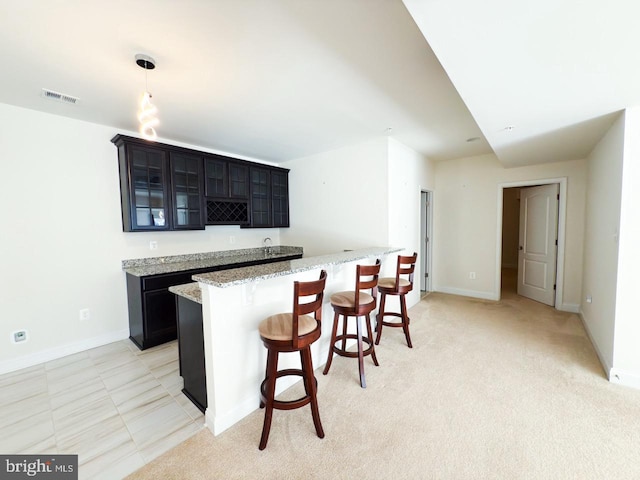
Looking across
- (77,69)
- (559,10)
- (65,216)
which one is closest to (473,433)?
(559,10)

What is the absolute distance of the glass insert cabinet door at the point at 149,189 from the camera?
3.11 meters

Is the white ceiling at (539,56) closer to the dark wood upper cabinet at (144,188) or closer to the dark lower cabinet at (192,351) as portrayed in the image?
the dark lower cabinet at (192,351)

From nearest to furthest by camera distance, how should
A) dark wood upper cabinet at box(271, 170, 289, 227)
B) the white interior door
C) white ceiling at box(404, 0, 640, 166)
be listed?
1. white ceiling at box(404, 0, 640, 166)
2. the white interior door
3. dark wood upper cabinet at box(271, 170, 289, 227)

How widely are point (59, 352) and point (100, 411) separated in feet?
4.77

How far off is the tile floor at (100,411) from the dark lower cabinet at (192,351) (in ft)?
0.32

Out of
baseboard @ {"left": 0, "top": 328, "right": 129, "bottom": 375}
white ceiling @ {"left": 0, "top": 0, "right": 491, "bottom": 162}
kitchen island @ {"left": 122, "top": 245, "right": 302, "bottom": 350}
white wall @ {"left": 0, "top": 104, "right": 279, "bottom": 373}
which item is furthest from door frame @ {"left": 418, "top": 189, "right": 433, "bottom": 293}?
baseboard @ {"left": 0, "top": 328, "right": 129, "bottom": 375}

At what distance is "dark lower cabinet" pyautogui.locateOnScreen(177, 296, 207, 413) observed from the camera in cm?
194

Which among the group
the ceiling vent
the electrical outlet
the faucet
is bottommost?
the electrical outlet

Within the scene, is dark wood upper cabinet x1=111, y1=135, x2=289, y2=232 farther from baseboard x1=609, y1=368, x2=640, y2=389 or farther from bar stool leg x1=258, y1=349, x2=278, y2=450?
baseboard x1=609, y1=368, x2=640, y2=389

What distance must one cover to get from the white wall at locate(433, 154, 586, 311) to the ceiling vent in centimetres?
543

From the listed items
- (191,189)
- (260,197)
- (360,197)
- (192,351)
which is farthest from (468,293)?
(191,189)

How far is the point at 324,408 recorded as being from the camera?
2.00 meters

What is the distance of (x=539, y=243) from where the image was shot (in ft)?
14.7

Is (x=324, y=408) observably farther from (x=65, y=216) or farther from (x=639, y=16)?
(x=65, y=216)
